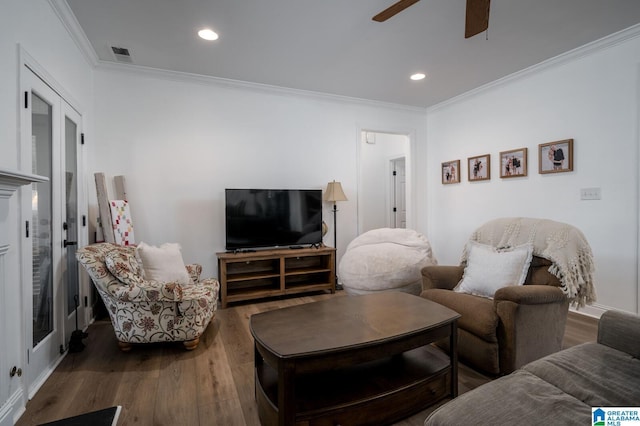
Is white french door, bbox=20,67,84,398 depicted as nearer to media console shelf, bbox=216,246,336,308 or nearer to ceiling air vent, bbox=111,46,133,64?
ceiling air vent, bbox=111,46,133,64

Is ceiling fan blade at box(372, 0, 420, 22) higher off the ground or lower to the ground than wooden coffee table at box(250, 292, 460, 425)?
higher

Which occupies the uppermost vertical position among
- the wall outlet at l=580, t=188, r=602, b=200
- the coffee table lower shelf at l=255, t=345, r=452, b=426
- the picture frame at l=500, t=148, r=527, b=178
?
the picture frame at l=500, t=148, r=527, b=178

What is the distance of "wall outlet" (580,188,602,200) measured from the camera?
3.12 meters

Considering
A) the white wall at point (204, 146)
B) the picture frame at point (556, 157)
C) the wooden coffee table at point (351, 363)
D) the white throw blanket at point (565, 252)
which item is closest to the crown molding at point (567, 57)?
the picture frame at point (556, 157)

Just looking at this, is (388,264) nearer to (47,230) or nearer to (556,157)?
(556,157)

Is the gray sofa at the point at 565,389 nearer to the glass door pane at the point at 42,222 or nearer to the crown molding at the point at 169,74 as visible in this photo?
the glass door pane at the point at 42,222

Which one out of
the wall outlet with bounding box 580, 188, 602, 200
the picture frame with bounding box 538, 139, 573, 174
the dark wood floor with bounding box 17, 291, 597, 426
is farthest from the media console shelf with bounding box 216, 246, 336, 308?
→ the wall outlet with bounding box 580, 188, 602, 200

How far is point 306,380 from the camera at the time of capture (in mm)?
1709

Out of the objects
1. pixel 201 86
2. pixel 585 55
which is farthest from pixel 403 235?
pixel 201 86

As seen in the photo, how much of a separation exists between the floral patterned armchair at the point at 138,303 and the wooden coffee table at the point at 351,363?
0.89 m

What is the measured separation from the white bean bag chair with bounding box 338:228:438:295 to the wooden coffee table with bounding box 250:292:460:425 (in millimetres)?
1209

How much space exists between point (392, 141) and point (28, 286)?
5638 millimetres

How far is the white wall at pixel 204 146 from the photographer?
3516 mm

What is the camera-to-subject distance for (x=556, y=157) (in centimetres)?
345
